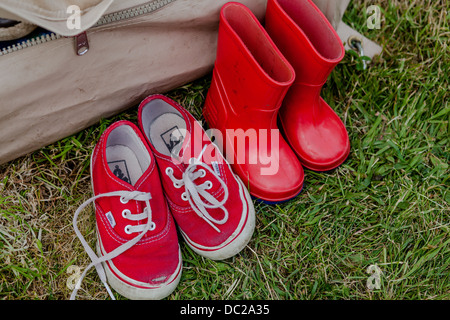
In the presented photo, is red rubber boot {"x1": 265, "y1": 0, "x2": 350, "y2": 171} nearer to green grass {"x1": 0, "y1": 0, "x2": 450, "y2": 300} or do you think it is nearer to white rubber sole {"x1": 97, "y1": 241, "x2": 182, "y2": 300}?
green grass {"x1": 0, "y1": 0, "x2": 450, "y2": 300}

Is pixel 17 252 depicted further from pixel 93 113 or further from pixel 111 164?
pixel 93 113

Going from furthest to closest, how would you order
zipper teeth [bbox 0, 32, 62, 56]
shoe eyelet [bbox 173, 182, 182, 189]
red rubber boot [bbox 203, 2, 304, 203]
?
1. shoe eyelet [bbox 173, 182, 182, 189]
2. red rubber boot [bbox 203, 2, 304, 203]
3. zipper teeth [bbox 0, 32, 62, 56]

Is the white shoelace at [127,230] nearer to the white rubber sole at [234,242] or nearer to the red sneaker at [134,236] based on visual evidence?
the red sneaker at [134,236]

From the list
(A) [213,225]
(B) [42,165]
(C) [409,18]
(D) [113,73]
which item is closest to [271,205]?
(A) [213,225]

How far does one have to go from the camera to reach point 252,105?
49.1 inches

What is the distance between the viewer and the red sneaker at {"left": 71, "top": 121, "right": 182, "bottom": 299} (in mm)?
1201

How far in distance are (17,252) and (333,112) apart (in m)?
1.13

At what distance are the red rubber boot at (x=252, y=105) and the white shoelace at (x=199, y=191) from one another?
0.13 meters

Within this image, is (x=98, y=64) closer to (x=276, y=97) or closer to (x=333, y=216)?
(x=276, y=97)

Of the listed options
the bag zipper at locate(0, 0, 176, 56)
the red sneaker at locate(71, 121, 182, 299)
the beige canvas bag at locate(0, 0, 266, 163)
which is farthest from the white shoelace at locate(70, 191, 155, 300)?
the bag zipper at locate(0, 0, 176, 56)

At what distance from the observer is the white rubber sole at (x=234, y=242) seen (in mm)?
1256

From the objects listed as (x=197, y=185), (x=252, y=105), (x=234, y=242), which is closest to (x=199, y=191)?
(x=197, y=185)

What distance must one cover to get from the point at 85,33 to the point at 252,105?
1.67ft

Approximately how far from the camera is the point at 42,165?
1.42 m
